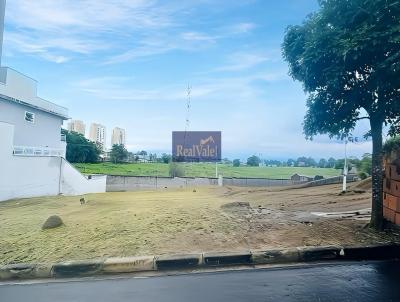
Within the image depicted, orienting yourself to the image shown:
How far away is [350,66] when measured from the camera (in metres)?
6.80

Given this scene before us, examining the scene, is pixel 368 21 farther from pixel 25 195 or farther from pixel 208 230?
pixel 25 195

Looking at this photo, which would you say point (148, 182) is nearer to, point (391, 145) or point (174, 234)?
point (174, 234)

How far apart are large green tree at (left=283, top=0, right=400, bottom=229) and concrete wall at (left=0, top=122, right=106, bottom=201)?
1644cm

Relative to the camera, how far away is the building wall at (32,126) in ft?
76.9

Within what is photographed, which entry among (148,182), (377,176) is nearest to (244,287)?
(377,176)

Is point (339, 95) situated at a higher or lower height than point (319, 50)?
lower

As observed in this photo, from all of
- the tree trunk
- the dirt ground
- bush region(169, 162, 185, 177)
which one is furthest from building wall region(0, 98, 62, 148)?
the tree trunk

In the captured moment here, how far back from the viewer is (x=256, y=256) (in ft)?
19.6

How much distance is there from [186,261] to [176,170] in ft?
102

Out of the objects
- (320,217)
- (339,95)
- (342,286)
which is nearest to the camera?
(342,286)

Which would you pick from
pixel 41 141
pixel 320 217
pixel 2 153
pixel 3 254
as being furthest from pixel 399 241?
pixel 41 141

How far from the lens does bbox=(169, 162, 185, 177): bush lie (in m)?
37.0

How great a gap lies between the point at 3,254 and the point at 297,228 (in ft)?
19.4

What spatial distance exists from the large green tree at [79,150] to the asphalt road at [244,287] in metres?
41.3
